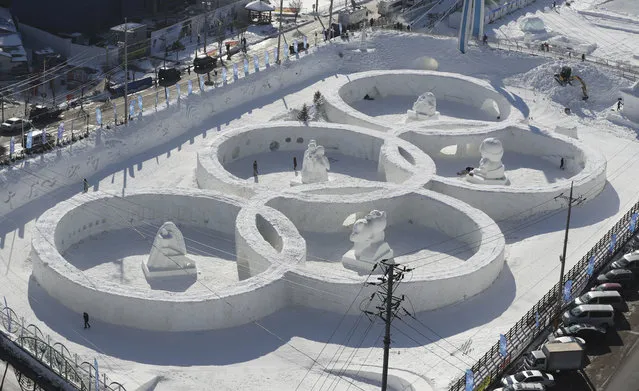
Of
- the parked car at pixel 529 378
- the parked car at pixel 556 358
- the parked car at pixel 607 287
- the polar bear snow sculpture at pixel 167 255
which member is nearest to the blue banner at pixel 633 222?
the parked car at pixel 607 287

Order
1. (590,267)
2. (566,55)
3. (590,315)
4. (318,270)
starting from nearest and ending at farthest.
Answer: (590,315), (318,270), (590,267), (566,55)

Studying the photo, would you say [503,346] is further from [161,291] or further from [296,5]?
[296,5]

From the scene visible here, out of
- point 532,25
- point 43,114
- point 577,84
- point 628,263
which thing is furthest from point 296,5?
point 628,263

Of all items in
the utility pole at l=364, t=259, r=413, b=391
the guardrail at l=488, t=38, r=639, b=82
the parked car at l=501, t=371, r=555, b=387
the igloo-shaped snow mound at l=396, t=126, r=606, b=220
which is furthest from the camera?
the guardrail at l=488, t=38, r=639, b=82

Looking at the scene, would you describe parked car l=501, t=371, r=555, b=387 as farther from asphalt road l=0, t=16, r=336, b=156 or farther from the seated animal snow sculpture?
asphalt road l=0, t=16, r=336, b=156

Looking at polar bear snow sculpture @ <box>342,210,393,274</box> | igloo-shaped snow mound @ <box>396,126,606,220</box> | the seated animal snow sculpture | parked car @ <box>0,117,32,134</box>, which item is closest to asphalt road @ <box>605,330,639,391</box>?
polar bear snow sculpture @ <box>342,210,393,274</box>

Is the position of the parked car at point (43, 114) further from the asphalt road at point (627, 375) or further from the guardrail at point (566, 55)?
the asphalt road at point (627, 375)
